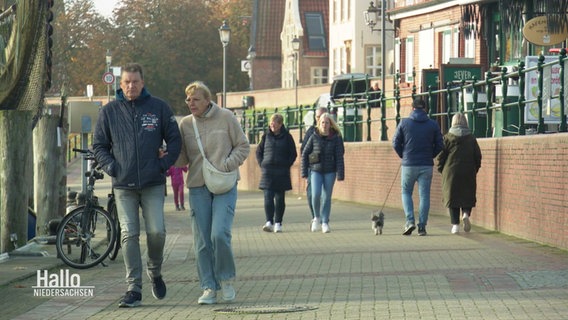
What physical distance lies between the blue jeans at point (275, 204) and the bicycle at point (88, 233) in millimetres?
5889

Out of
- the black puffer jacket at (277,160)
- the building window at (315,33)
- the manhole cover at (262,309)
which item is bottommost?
the manhole cover at (262,309)

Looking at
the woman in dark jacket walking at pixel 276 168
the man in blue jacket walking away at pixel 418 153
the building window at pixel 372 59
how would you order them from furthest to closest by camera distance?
1. the building window at pixel 372 59
2. the woman in dark jacket walking at pixel 276 168
3. the man in blue jacket walking away at pixel 418 153

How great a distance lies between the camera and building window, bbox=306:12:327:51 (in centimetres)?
10094

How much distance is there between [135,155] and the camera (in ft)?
39.7

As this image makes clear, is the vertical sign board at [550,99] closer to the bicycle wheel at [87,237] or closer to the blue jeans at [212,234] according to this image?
the bicycle wheel at [87,237]

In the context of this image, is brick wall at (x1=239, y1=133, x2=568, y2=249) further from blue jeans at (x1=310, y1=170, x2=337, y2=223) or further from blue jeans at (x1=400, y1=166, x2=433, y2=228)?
blue jeans at (x1=310, y1=170, x2=337, y2=223)

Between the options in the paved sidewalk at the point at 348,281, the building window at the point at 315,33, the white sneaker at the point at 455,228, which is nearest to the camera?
the paved sidewalk at the point at 348,281

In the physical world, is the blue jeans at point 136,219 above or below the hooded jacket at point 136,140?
below

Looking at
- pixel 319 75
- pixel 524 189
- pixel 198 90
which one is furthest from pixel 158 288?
pixel 319 75

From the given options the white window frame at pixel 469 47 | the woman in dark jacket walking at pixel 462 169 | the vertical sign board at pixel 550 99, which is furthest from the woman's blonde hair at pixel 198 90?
the white window frame at pixel 469 47

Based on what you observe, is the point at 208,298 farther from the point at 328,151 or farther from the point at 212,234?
the point at 328,151

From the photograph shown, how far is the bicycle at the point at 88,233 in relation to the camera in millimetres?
15984

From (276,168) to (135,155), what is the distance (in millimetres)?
10033

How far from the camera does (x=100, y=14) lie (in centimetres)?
9800
